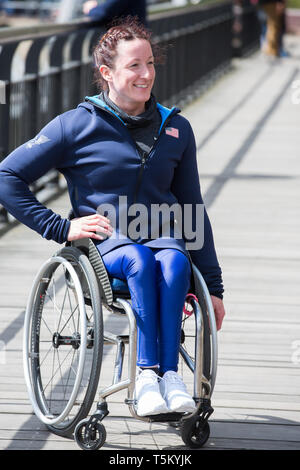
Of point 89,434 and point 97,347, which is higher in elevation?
point 97,347

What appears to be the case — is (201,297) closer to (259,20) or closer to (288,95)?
(288,95)

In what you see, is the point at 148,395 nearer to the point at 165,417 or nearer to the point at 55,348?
the point at 165,417

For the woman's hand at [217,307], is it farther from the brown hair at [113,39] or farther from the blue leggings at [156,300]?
the brown hair at [113,39]

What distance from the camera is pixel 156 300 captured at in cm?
360

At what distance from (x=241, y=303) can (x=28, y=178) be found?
7.58 ft

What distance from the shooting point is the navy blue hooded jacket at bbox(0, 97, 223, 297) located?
372 centimetres

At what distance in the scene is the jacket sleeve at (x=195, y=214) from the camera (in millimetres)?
3887

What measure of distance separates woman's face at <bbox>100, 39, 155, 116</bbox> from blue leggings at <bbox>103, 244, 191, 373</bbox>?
20.4 inches

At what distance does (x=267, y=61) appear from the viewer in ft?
76.2

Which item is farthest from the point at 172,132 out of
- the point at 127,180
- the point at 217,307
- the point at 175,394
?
the point at 175,394

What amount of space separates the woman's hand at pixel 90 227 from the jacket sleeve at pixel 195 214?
31 cm

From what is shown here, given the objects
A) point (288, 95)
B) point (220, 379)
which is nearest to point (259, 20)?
point (288, 95)

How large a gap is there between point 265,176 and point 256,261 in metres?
3.18

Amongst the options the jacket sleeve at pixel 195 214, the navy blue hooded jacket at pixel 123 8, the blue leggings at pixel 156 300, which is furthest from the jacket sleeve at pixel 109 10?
the blue leggings at pixel 156 300
